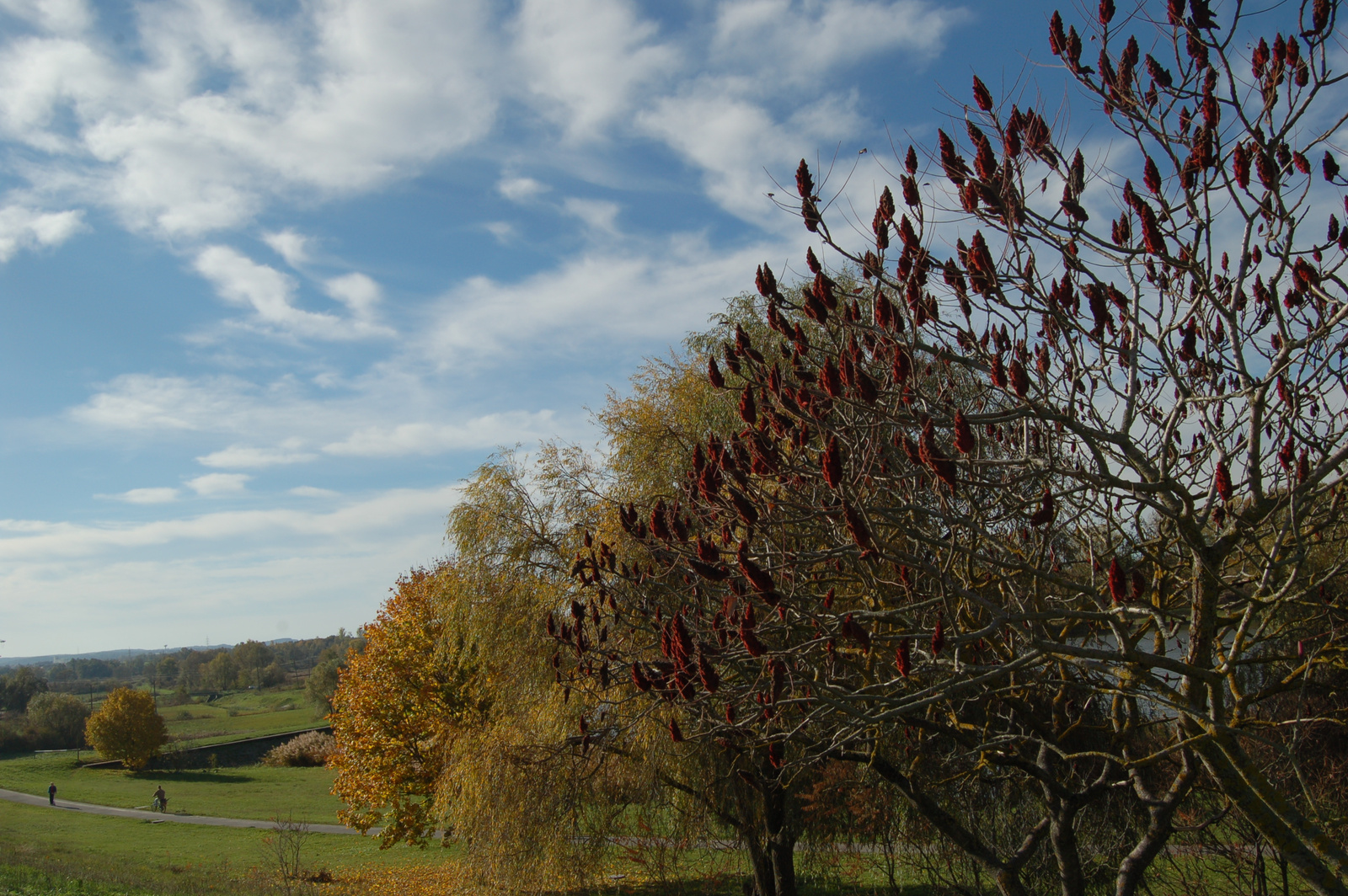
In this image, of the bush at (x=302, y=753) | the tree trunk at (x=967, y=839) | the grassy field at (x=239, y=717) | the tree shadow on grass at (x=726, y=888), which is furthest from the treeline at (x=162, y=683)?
the tree trunk at (x=967, y=839)

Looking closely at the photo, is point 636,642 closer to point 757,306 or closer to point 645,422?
point 645,422

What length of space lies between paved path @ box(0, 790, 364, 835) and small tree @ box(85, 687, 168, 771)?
24.6ft

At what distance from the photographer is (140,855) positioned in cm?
2611

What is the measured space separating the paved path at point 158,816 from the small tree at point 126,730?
751 centimetres

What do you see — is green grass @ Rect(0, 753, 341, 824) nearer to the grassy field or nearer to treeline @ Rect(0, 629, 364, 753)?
treeline @ Rect(0, 629, 364, 753)

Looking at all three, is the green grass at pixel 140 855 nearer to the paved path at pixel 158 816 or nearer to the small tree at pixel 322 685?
the paved path at pixel 158 816

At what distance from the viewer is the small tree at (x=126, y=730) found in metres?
51.0

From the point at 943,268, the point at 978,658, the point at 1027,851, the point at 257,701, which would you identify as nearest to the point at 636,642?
the point at 978,658

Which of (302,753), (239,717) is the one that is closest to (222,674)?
(239,717)

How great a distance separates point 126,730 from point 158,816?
59.7 ft

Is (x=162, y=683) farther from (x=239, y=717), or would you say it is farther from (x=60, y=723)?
(x=60, y=723)

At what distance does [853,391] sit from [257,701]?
111 meters

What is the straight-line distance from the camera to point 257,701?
97.9m

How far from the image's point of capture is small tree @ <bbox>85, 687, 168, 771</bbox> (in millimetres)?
50969
